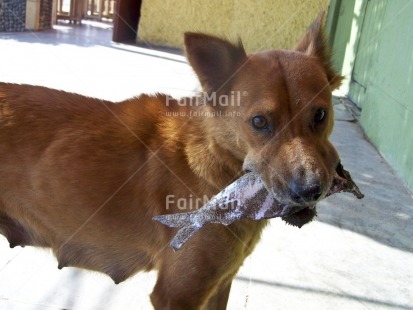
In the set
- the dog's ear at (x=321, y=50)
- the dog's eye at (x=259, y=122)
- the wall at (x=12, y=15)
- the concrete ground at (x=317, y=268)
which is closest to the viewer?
the dog's eye at (x=259, y=122)

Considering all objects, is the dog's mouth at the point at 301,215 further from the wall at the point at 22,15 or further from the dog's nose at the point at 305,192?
the wall at the point at 22,15

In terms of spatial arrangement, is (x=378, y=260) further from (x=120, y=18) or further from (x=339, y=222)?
(x=120, y=18)

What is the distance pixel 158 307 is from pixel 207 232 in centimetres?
45

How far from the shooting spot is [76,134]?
270 cm

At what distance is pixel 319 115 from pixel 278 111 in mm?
223

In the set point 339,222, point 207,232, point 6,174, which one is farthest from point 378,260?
point 6,174

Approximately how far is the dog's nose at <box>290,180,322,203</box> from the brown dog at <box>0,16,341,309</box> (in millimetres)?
325

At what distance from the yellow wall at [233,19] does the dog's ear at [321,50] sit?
11437mm

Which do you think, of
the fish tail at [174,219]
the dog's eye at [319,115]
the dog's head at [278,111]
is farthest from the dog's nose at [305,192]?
the fish tail at [174,219]

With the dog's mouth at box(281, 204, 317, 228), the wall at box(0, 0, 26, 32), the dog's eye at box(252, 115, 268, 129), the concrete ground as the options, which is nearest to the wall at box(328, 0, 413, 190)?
the concrete ground

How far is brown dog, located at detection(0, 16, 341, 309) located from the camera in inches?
95.8

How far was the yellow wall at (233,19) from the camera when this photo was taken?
46.2ft

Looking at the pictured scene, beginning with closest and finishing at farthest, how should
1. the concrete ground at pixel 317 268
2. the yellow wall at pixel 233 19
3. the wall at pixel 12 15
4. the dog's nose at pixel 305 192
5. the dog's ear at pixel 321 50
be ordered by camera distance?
the dog's nose at pixel 305 192, the dog's ear at pixel 321 50, the concrete ground at pixel 317 268, the wall at pixel 12 15, the yellow wall at pixel 233 19

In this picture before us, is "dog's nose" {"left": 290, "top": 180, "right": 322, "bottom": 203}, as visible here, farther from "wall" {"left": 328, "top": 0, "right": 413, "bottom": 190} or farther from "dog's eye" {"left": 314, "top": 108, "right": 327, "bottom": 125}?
"wall" {"left": 328, "top": 0, "right": 413, "bottom": 190}
